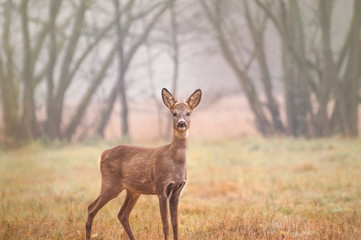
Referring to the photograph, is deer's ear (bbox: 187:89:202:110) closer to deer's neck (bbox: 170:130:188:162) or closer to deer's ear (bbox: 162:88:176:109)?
deer's ear (bbox: 162:88:176:109)

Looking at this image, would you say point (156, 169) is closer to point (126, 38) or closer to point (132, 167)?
point (132, 167)

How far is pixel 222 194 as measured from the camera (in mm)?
10414

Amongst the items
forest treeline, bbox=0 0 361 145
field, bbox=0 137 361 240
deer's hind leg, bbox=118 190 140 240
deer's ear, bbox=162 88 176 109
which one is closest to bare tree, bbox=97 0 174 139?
forest treeline, bbox=0 0 361 145

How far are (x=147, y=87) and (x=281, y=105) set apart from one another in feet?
18.0

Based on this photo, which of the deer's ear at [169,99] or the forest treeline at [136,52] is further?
the forest treeline at [136,52]

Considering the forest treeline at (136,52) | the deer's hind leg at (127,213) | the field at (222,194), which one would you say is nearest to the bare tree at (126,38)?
the forest treeline at (136,52)

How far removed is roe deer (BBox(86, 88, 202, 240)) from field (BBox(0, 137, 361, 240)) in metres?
0.81

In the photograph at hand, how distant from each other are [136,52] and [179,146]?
16.4 meters

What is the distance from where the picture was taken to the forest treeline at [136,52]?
61.2ft

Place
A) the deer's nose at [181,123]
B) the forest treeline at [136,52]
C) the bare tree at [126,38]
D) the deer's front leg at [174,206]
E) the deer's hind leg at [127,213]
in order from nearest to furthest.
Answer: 1. the deer's nose at [181,123]
2. the deer's front leg at [174,206]
3. the deer's hind leg at [127,213]
4. the forest treeline at [136,52]
5. the bare tree at [126,38]

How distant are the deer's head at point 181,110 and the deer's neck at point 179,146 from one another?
8 centimetres

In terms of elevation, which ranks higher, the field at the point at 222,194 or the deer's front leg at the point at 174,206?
the deer's front leg at the point at 174,206

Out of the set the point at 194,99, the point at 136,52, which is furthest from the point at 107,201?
the point at 136,52

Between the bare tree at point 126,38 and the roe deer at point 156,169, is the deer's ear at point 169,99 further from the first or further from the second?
the bare tree at point 126,38
